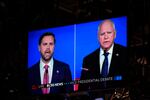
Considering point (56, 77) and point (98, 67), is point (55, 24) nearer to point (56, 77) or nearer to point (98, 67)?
point (56, 77)

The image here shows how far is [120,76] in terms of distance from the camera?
6.97 m

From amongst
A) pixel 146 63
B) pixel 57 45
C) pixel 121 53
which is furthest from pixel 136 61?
Answer: pixel 57 45

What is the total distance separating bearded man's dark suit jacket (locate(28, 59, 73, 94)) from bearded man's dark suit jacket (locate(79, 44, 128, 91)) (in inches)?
11.8

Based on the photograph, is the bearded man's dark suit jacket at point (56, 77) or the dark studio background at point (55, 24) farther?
the dark studio background at point (55, 24)

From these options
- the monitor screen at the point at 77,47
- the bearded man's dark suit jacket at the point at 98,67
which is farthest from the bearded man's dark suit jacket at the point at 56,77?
the bearded man's dark suit jacket at the point at 98,67

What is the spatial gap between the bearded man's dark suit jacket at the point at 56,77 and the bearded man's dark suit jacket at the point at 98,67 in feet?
0.98

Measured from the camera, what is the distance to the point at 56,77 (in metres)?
7.78

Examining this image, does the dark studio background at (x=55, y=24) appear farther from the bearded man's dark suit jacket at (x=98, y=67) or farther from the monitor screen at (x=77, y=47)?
the bearded man's dark suit jacket at (x=98, y=67)

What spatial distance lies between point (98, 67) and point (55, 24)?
1240mm

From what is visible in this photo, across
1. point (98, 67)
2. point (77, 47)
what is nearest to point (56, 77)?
point (77, 47)

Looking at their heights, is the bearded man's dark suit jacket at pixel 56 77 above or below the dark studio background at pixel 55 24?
below

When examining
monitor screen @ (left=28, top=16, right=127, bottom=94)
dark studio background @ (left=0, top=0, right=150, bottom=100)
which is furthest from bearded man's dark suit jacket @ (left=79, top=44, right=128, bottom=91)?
dark studio background @ (left=0, top=0, right=150, bottom=100)

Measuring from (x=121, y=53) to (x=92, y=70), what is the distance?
574 mm

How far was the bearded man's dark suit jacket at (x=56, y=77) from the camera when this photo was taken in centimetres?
757
